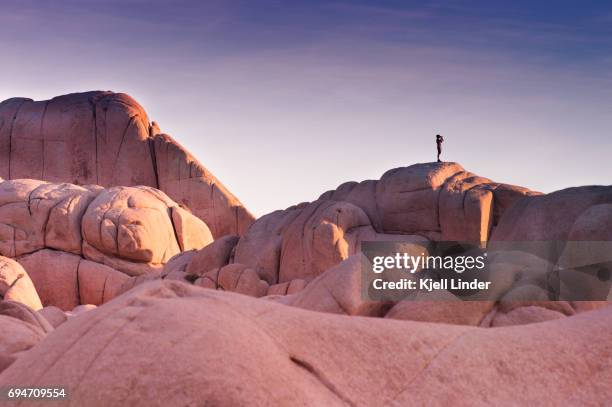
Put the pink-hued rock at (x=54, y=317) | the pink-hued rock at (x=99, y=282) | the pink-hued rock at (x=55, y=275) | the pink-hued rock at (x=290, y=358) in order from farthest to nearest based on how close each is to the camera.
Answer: the pink-hued rock at (x=99, y=282) → the pink-hued rock at (x=55, y=275) → the pink-hued rock at (x=54, y=317) → the pink-hued rock at (x=290, y=358)

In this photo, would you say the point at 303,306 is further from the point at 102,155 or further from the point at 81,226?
the point at 102,155

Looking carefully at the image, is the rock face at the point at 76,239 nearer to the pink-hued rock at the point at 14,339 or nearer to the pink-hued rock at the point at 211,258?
the pink-hued rock at the point at 211,258

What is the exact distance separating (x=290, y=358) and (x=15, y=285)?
28.4 feet

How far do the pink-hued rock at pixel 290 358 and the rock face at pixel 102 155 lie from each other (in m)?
22.9

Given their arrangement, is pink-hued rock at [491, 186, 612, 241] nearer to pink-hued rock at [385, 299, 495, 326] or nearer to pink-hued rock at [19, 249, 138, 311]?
pink-hued rock at [385, 299, 495, 326]

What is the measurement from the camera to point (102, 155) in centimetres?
2708

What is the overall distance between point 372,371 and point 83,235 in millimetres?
16191

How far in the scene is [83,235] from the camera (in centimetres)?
1814

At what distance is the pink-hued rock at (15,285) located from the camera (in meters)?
10.3

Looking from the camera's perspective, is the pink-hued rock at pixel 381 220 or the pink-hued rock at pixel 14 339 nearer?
the pink-hued rock at pixel 14 339

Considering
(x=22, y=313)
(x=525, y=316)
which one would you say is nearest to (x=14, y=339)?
(x=22, y=313)

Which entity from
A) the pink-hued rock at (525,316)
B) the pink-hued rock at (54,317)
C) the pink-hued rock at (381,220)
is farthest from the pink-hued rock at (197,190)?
the pink-hued rock at (525,316)

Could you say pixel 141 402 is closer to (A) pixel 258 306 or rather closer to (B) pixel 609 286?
(A) pixel 258 306

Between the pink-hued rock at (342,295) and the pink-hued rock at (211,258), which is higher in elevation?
the pink-hued rock at (342,295)
